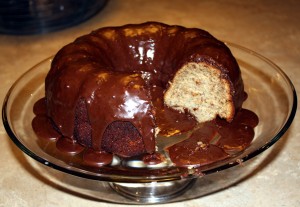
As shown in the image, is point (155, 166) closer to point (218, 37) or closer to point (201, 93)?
point (201, 93)

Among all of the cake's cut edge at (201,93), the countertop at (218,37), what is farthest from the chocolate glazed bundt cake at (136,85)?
the countertop at (218,37)

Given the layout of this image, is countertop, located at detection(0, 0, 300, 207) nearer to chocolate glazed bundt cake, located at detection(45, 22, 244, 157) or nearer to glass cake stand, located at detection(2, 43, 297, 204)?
glass cake stand, located at detection(2, 43, 297, 204)

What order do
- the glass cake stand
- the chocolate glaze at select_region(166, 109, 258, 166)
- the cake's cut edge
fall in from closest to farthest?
1. the glass cake stand
2. the chocolate glaze at select_region(166, 109, 258, 166)
3. the cake's cut edge

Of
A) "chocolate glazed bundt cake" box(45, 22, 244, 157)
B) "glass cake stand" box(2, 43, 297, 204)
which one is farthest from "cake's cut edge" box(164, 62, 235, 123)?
"glass cake stand" box(2, 43, 297, 204)

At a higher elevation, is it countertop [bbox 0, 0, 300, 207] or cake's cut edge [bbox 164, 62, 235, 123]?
cake's cut edge [bbox 164, 62, 235, 123]

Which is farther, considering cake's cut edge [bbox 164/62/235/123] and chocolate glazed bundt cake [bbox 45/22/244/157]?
cake's cut edge [bbox 164/62/235/123]

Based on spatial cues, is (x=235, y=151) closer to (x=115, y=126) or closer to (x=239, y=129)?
(x=239, y=129)

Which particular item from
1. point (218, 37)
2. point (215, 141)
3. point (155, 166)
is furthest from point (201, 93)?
point (218, 37)
